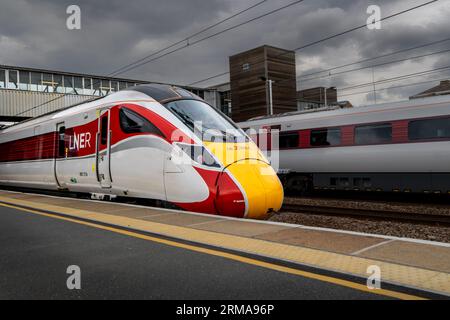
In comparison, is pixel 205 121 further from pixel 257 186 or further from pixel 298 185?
pixel 298 185

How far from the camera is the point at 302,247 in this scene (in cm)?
502

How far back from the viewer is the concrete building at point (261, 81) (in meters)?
30.3

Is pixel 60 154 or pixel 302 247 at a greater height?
pixel 60 154

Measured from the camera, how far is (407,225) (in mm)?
9273

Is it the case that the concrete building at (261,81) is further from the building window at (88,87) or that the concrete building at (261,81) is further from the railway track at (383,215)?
the railway track at (383,215)

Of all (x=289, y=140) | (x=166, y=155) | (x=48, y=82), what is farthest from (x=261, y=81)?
(x=166, y=155)

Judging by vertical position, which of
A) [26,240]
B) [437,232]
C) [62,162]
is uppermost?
[62,162]

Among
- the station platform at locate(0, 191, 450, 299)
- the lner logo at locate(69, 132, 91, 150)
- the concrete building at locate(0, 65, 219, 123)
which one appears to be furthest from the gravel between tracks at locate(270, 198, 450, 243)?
the concrete building at locate(0, 65, 219, 123)

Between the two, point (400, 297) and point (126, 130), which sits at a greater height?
point (126, 130)

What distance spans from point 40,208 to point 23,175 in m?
7.56

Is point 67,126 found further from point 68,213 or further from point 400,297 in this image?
point 400,297

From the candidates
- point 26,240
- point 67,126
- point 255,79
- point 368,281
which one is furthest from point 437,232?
point 255,79

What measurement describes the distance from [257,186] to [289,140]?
33.0ft

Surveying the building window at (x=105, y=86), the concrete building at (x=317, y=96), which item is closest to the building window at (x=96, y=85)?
the building window at (x=105, y=86)
